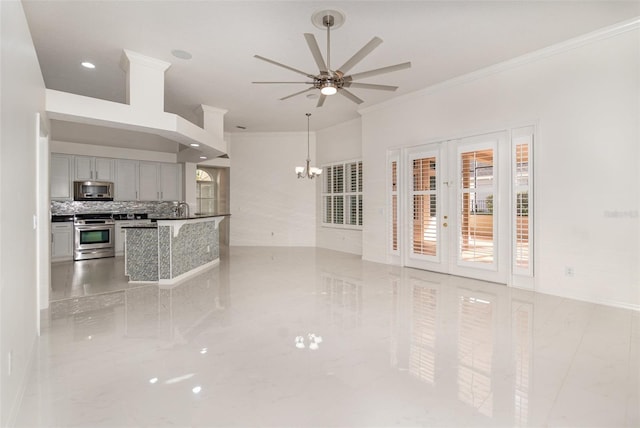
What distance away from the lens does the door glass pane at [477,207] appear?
518 cm

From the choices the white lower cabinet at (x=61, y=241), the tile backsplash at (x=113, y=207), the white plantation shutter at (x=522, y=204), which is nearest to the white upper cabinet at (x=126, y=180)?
the tile backsplash at (x=113, y=207)

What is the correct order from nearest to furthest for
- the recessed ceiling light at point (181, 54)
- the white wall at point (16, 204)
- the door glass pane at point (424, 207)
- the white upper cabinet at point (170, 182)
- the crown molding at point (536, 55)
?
the white wall at point (16, 204)
the crown molding at point (536, 55)
the recessed ceiling light at point (181, 54)
the door glass pane at point (424, 207)
the white upper cabinet at point (170, 182)

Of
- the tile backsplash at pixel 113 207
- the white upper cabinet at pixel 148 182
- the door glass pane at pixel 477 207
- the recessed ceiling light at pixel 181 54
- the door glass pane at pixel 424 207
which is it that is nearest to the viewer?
the recessed ceiling light at pixel 181 54

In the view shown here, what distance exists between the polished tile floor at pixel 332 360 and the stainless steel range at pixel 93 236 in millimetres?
3379

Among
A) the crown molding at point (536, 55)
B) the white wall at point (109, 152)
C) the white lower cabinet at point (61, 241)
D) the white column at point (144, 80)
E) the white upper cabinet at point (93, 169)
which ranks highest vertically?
the crown molding at point (536, 55)

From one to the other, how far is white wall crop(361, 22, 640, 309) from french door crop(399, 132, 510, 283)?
0.43 metres

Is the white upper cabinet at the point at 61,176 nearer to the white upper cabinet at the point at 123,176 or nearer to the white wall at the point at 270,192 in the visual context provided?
the white upper cabinet at the point at 123,176

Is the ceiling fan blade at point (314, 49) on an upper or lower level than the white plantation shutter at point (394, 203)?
upper

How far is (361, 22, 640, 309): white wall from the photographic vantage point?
3.88m

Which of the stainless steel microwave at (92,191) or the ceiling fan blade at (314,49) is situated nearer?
the ceiling fan blade at (314,49)

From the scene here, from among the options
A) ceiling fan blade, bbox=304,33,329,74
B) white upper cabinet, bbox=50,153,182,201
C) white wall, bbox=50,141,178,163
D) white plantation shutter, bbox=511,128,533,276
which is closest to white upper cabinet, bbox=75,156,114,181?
white upper cabinet, bbox=50,153,182,201

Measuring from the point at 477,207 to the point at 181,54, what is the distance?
484cm

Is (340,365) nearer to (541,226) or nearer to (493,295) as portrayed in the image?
(493,295)

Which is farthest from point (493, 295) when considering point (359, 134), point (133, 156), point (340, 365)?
point (133, 156)
